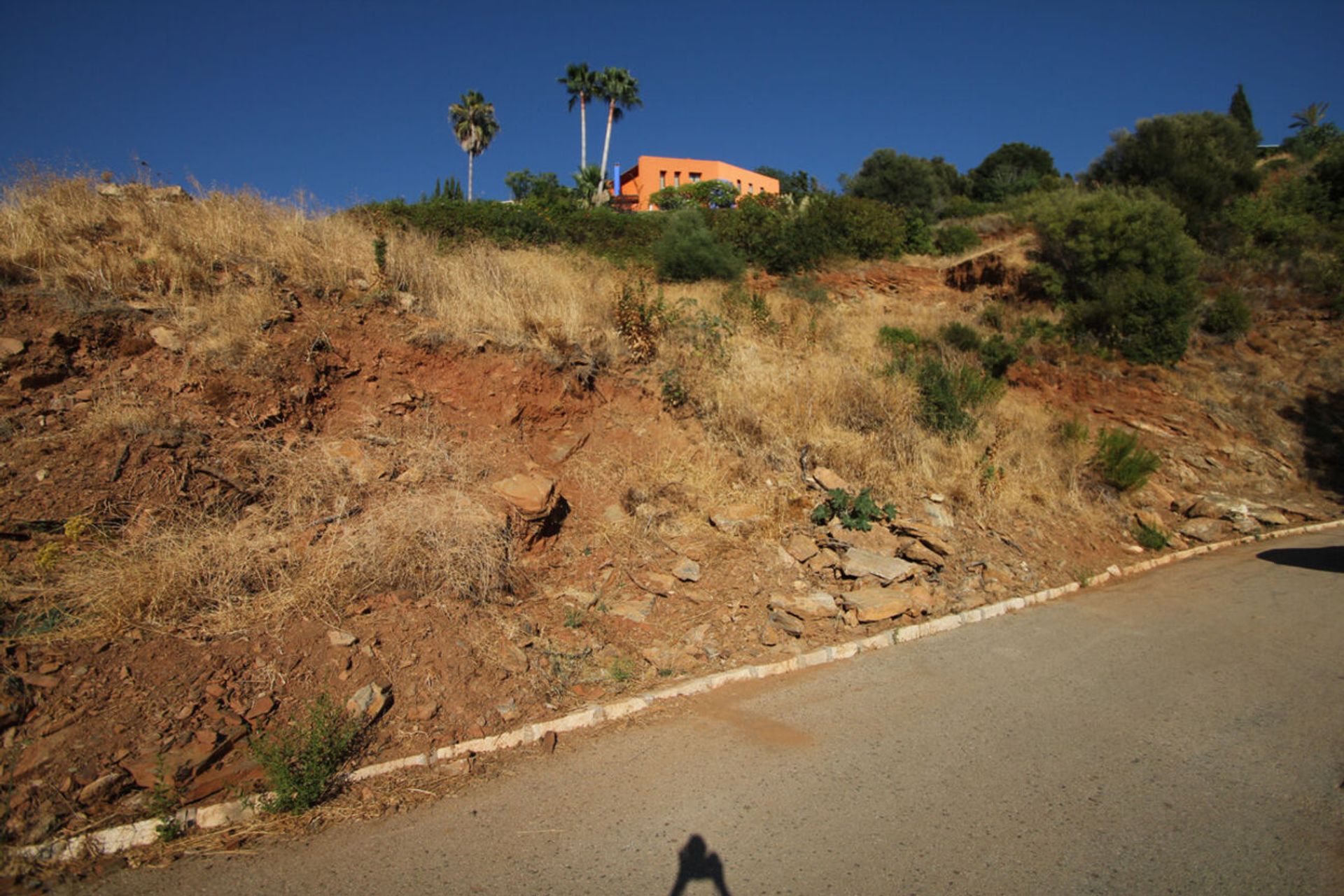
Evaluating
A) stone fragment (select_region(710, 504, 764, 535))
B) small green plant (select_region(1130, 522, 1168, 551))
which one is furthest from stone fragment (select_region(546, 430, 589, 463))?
small green plant (select_region(1130, 522, 1168, 551))

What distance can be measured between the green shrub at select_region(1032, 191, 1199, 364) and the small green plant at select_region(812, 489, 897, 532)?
33.5ft

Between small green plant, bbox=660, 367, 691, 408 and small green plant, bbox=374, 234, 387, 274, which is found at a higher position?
small green plant, bbox=374, 234, 387, 274

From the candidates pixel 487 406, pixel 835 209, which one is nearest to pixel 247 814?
pixel 487 406

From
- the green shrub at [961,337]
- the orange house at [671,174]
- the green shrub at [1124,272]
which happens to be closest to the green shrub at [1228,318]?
the green shrub at [1124,272]

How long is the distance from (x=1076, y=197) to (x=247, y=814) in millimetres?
21849

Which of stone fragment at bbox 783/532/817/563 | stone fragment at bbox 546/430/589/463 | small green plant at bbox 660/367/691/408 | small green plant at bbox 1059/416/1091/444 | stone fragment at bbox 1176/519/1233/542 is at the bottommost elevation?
stone fragment at bbox 1176/519/1233/542

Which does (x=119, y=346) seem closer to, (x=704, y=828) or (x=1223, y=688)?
(x=704, y=828)

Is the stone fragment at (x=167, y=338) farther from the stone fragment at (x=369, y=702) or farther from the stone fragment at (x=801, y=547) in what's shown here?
the stone fragment at (x=801, y=547)

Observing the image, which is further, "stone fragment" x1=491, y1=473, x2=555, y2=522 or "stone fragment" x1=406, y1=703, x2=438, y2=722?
"stone fragment" x1=491, y1=473, x2=555, y2=522

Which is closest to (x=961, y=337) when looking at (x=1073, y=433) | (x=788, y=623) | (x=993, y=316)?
(x=993, y=316)

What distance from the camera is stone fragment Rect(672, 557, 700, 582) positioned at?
638 centimetres

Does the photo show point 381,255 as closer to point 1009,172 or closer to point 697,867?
point 697,867

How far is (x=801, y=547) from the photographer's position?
7.01 meters

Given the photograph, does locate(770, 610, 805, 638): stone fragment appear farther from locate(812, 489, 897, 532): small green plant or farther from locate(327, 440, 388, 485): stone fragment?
locate(327, 440, 388, 485): stone fragment
